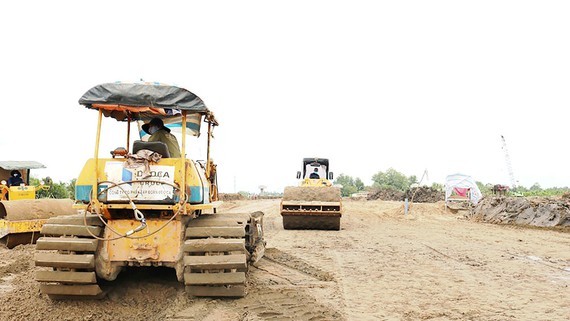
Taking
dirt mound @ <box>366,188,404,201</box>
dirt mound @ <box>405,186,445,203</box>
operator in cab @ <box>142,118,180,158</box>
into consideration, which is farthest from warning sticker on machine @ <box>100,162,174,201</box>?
dirt mound @ <box>366,188,404,201</box>

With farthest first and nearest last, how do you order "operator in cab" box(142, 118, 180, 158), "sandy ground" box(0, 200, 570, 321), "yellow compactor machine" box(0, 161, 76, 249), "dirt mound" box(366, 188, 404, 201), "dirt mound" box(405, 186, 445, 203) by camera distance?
1. "dirt mound" box(366, 188, 404, 201)
2. "dirt mound" box(405, 186, 445, 203)
3. "yellow compactor machine" box(0, 161, 76, 249)
4. "operator in cab" box(142, 118, 180, 158)
5. "sandy ground" box(0, 200, 570, 321)

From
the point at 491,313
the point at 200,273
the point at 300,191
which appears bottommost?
the point at 491,313

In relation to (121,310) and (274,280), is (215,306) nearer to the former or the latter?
(121,310)

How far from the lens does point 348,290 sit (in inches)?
312

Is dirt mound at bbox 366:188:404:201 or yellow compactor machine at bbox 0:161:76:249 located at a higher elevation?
dirt mound at bbox 366:188:404:201

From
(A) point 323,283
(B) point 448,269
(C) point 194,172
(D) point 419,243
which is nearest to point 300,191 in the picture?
(D) point 419,243

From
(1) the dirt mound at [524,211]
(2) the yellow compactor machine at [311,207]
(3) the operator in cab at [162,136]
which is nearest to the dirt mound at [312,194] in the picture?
(2) the yellow compactor machine at [311,207]

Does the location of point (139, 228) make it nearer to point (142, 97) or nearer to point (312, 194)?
point (142, 97)

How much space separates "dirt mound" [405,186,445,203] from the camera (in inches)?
1961

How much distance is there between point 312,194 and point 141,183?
36.8 ft

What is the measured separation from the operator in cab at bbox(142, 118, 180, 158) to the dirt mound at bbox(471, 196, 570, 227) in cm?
1761

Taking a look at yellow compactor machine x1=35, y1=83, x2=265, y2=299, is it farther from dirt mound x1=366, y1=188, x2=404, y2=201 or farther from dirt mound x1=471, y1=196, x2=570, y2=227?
dirt mound x1=366, y1=188, x2=404, y2=201

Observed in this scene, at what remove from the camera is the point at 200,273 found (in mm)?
6570

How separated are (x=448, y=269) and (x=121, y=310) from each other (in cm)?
619
